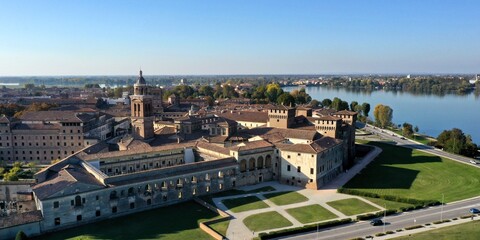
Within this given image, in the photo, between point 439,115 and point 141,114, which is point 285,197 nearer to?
point 141,114

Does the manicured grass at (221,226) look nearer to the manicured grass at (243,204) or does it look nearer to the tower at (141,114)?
the manicured grass at (243,204)

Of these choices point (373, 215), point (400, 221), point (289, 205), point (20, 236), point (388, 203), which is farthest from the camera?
point (388, 203)

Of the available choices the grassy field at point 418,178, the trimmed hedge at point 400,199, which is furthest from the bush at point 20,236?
the grassy field at point 418,178

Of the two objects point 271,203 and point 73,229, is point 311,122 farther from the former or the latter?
point 73,229

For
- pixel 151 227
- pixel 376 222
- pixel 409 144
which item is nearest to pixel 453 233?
pixel 376 222

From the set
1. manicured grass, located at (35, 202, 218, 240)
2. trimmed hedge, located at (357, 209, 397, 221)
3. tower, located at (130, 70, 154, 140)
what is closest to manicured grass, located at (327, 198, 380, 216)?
trimmed hedge, located at (357, 209, 397, 221)

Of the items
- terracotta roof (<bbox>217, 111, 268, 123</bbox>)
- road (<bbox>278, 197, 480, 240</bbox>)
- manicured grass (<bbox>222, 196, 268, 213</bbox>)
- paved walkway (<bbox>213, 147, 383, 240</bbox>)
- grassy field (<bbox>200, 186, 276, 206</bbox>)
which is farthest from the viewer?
terracotta roof (<bbox>217, 111, 268, 123</bbox>)

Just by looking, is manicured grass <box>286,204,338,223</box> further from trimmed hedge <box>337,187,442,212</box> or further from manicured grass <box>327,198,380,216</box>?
trimmed hedge <box>337,187,442,212</box>
